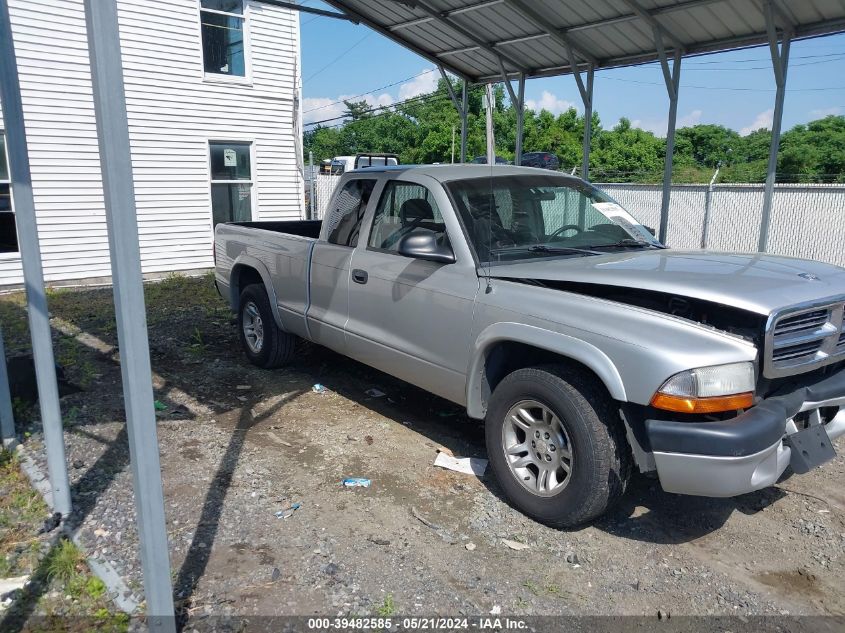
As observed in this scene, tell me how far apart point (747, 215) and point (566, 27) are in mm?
10551

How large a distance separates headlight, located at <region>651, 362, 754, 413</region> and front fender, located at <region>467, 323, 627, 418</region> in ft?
0.70

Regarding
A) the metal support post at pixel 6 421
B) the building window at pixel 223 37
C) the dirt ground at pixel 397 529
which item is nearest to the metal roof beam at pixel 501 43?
the building window at pixel 223 37

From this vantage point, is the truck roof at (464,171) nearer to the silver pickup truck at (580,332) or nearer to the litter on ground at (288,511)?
the silver pickup truck at (580,332)

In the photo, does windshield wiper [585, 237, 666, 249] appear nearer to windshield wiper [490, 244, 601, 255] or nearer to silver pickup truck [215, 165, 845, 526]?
silver pickup truck [215, 165, 845, 526]

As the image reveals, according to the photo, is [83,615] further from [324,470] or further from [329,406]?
[329,406]

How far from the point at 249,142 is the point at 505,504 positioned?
11739mm

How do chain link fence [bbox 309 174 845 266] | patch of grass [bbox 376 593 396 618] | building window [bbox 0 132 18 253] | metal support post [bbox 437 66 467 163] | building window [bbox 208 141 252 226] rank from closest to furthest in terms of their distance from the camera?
patch of grass [bbox 376 593 396 618], building window [bbox 0 132 18 253], metal support post [bbox 437 66 467 163], building window [bbox 208 141 252 226], chain link fence [bbox 309 174 845 266]

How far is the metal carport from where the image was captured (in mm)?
7730

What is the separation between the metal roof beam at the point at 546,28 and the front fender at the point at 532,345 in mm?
6227

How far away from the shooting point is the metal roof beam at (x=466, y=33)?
9281 mm

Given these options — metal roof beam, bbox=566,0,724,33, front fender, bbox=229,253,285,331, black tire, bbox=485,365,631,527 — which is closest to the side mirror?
black tire, bbox=485,365,631,527

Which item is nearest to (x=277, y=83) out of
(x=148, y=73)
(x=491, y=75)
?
(x=148, y=73)

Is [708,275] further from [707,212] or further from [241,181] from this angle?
[707,212]

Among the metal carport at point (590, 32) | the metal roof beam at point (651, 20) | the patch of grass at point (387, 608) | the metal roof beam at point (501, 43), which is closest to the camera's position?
the patch of grass at point (387, 608)
